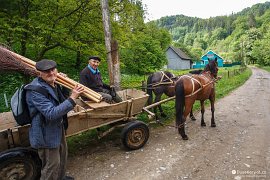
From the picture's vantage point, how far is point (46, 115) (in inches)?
117

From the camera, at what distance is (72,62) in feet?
47.1

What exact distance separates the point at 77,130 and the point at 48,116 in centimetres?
169

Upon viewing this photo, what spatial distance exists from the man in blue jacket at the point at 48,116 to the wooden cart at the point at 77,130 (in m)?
0.58

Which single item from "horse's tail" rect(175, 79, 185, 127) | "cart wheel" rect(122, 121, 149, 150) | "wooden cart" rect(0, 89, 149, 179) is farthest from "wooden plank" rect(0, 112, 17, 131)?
"horse's tail" rect(175, 79, 185, 127)

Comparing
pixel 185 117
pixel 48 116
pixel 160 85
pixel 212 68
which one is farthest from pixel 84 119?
pixel 212 68

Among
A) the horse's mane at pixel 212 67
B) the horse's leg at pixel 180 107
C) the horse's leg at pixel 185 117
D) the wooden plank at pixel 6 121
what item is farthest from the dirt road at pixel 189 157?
the horse's mane at pixel 212 67

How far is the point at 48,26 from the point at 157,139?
5.91 metres

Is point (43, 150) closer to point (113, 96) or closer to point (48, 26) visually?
point (113, 96)

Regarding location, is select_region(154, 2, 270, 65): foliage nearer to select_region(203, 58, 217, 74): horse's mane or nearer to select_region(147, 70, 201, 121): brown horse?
select_region(203, 58, 217, 74): horse's mane

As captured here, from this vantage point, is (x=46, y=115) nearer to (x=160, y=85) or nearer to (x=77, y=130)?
(x=77, y=130)

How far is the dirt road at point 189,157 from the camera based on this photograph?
14.6ft

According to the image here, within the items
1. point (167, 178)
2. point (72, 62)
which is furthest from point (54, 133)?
point (72, 62)

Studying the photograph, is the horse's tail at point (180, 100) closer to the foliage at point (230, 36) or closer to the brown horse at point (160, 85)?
the brown horse at point (160, 85)

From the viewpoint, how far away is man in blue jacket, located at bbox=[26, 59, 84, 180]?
9.86ft
